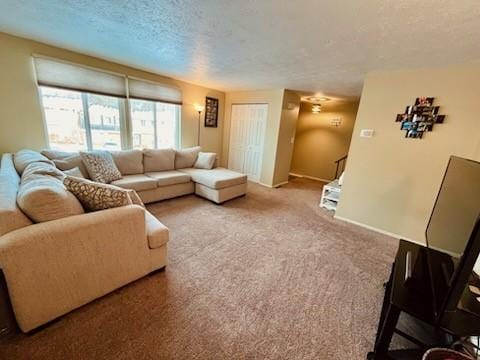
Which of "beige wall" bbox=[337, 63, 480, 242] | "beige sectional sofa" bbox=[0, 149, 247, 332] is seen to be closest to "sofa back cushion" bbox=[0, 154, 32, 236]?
"beige sectional sofa" bbox=[0, 149, 247, 332]

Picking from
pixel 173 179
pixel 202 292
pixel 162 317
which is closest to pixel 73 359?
pixel 162 317

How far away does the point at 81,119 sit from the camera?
3.43 metres

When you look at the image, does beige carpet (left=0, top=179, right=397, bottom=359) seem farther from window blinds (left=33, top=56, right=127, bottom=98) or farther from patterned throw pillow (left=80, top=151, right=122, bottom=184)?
window blinds (left=33, top=56, right=127, bottom=98)

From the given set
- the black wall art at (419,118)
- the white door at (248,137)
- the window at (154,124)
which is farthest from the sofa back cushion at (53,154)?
the black wall art at (419,118)

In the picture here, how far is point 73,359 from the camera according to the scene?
115 centimetres

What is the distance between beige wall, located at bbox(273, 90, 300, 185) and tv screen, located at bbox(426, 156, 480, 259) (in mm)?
3483

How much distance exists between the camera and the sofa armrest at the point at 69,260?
1142 mm

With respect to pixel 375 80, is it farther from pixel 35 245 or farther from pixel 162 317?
pixel 35 245

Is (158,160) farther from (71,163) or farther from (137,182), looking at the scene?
(71,163)

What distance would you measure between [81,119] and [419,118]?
5.07 m

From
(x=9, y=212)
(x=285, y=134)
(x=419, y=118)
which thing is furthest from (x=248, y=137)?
(x=9, y=212)

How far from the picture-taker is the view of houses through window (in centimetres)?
317

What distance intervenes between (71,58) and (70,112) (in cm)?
→ 81

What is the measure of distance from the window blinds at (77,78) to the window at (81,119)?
0.40ft
